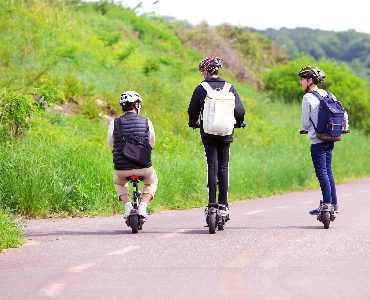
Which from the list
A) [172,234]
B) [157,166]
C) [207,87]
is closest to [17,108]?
[157,166]

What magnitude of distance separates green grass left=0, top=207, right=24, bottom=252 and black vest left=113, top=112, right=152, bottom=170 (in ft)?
5.34

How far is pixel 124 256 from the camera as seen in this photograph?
11164 millimetres

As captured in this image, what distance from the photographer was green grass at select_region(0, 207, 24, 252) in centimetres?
1195

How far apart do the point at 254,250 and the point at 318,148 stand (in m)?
3.24

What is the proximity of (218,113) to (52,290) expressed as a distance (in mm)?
5161

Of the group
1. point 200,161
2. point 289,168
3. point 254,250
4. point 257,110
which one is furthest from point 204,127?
point 257,110

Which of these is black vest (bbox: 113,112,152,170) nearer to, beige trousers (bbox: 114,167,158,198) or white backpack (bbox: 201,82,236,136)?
beige trousers (bbox: 114,167,158,198)

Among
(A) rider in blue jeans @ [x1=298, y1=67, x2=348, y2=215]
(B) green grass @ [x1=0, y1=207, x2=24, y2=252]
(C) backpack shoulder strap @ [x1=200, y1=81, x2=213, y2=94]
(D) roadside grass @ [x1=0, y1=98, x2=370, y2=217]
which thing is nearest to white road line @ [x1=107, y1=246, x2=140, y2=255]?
(B) green grass @ [x1=0, y1=207, x2=24, y2=252]

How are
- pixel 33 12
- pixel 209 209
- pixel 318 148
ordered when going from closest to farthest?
pixel 209 209 → pixel 318 148 → pixel 33 12

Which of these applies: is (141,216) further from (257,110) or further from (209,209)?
(257,110)

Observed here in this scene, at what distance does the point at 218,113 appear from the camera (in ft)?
44.4

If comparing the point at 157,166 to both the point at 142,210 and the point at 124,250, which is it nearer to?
the point at 142,210

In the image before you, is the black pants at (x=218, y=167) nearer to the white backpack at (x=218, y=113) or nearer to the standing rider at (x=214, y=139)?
the standing rider at (x=214, y=139)

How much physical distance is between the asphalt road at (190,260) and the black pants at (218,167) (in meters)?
0.54
